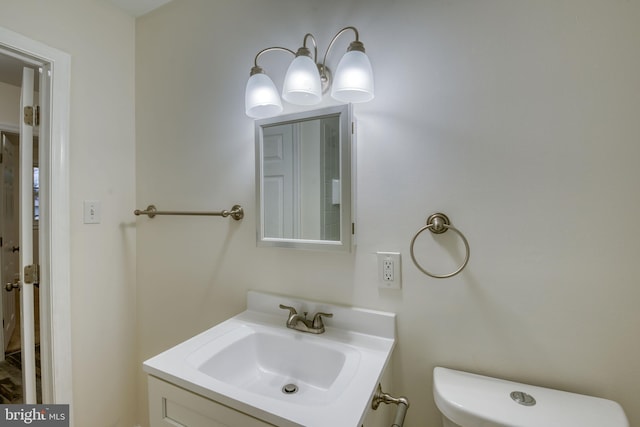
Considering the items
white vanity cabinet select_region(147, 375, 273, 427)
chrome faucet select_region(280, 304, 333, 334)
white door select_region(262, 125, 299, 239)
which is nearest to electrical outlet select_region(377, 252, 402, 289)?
chrome faucet select_region(280, 304, 333, 334)

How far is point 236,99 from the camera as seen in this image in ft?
4.13

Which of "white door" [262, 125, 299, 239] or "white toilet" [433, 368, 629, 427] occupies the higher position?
"white door" [262, 125, 299, 239]

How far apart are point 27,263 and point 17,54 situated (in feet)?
2.87

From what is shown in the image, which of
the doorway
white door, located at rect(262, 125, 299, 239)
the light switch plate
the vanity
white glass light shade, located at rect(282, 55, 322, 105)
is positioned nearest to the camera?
the vanity

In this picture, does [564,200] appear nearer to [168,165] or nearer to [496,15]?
[496,15]

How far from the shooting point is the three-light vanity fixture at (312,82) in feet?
3.02

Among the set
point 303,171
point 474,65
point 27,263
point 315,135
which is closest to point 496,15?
point 474,65

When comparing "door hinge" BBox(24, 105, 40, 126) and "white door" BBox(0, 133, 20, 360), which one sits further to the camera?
"white door" BBox(0, 133, 20, 360)

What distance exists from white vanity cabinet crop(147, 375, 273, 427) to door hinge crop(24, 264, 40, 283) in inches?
36.0

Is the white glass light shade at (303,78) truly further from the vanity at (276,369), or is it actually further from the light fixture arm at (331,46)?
the vanity at (276,369)

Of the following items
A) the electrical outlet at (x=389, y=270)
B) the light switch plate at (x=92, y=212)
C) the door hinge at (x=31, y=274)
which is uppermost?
the light switch plate at (x=92, y=212)

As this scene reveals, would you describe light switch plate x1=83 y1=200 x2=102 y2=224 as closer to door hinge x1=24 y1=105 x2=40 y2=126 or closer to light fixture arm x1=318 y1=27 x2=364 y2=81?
door hinge x1=24 y1=105 x2=40 y2=126

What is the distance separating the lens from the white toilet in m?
0.65

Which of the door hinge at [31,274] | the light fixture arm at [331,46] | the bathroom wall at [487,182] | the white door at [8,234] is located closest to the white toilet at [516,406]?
the bathroom wall at [487,182]
